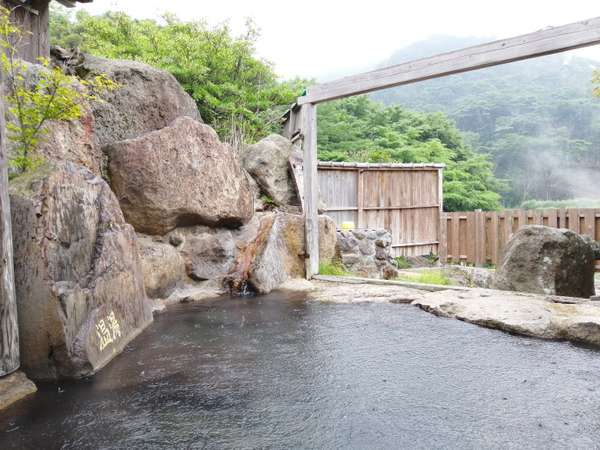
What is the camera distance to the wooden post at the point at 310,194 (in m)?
6.77

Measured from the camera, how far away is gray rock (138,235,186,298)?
4.99 metres

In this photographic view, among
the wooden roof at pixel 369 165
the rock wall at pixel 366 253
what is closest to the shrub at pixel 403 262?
the wooden roof at pixel 369 165

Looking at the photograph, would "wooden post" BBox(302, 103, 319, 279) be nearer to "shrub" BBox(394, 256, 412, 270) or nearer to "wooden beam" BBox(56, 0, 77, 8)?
"wooden beam" BBox(56, 0, 77, 8)

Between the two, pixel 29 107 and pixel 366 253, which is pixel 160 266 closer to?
pixel 29 107

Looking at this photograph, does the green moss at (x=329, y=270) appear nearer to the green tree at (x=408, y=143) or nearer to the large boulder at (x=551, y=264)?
the large boulder at (x=551, y=264)

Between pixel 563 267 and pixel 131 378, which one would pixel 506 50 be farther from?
pixel 131 378

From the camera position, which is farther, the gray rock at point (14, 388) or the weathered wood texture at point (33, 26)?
the weathered wood texture at point (33, 26)

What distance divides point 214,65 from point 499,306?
934 centimetres

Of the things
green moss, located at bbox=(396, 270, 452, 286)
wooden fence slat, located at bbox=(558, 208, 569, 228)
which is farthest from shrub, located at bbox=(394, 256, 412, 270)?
wooden fence slat, located at bbox=(558, 208, 569, 228)

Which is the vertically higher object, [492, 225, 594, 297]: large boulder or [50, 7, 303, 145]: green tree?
[50, 7, 303, 145]: green tree

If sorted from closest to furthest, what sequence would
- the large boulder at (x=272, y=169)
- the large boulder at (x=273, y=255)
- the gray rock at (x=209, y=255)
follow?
the gray rock at (x=209, y=255) → the large boulder at (x=273, y=255) → the large boulder at (x=272, y=169)

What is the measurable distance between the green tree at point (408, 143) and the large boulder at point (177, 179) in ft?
38.1

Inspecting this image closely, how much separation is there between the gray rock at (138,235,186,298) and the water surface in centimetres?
130

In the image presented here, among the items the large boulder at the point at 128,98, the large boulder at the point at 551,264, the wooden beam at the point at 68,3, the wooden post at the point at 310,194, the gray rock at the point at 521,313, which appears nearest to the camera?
the gray rock at the point at 521,313
